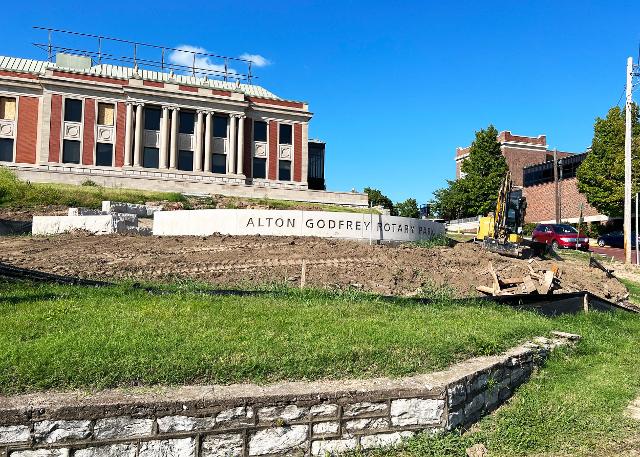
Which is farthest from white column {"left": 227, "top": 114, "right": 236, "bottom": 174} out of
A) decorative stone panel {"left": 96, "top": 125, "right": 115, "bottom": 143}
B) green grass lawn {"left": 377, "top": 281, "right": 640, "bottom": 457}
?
green grass lawn {"left": 377, "top": 281, "right": 640, "bottom": 457}

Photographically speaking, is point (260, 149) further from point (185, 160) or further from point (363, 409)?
point (363, 409)

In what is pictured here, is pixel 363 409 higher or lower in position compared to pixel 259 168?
lower

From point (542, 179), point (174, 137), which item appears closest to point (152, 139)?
point (174, 137)

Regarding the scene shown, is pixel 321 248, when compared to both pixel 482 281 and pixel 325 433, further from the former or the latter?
pixel 325 433

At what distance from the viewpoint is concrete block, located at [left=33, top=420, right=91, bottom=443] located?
4.34m

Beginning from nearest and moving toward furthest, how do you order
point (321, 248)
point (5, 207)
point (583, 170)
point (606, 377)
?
point (606, 377), point (321, 248), point (5, 207), point (583, 170)

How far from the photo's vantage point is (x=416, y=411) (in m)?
5.42

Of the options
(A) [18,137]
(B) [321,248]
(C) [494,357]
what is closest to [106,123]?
(A) [18,137]

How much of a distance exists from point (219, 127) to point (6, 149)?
17.8 metres

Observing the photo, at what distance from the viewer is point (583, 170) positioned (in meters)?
48.8

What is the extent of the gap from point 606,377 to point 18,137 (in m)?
48.0

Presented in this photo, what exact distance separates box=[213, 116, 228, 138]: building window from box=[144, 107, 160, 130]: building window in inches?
201

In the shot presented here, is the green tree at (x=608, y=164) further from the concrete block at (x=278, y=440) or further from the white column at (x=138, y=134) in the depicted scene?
the concrete block at (x=278, y=440)

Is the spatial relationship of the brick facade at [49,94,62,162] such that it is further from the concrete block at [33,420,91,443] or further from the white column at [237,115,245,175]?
the concrete block at [33,420,91,443]
